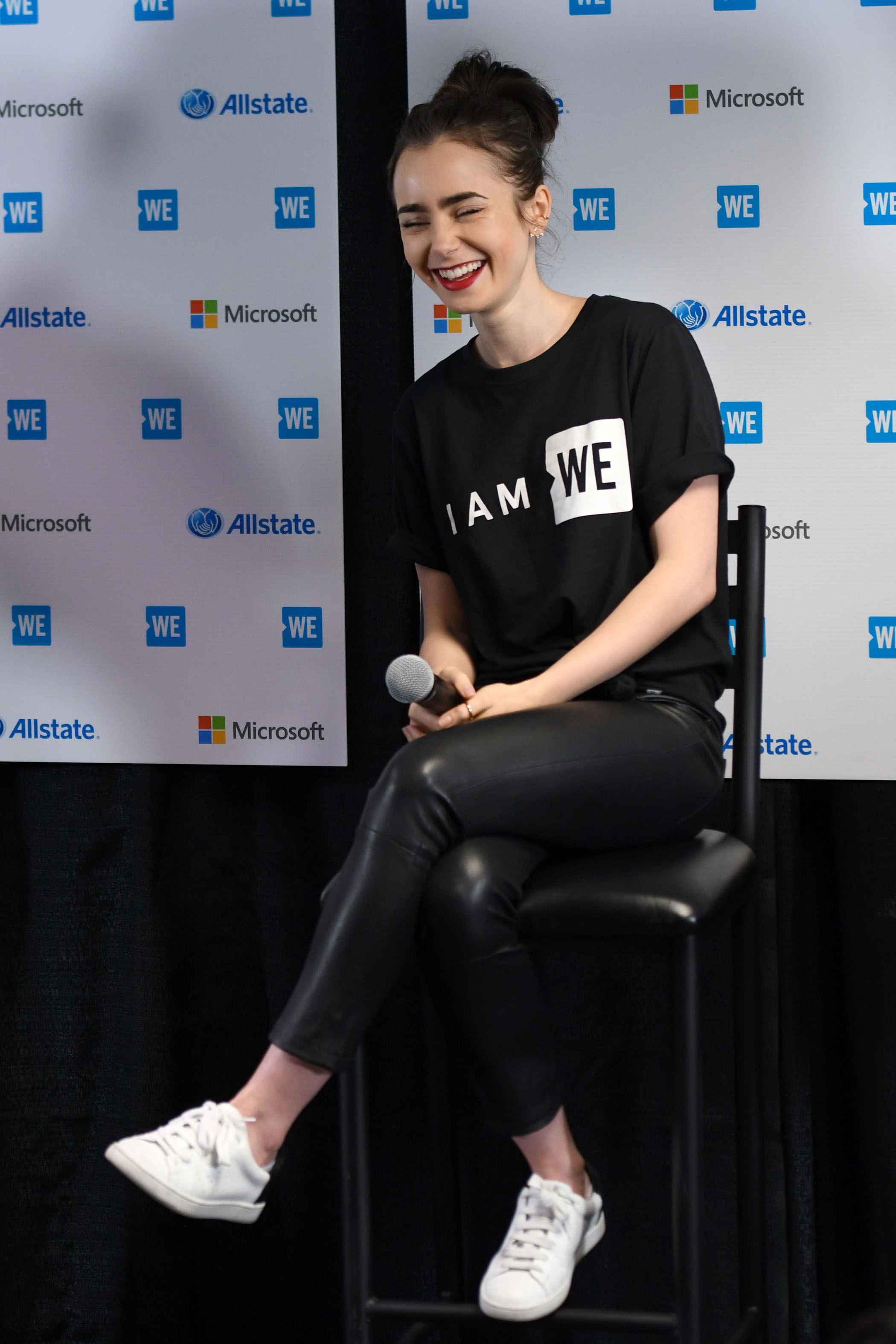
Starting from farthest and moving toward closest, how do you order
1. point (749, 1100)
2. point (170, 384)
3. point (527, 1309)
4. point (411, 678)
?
1. point (170, 384)
2. point (749, 1100)
3. point (411, 678)
4. point (527, 1309)

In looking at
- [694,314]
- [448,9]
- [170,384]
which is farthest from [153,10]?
[694,314]

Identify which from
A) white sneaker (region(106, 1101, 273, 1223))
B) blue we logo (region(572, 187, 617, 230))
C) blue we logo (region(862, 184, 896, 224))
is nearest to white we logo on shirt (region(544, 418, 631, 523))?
blue we logo (region(572, 187, 617, 230))

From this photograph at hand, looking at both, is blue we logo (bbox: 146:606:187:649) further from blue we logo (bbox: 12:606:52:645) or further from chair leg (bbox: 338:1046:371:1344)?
chair leg (bbox: 338:1046:371:1344)

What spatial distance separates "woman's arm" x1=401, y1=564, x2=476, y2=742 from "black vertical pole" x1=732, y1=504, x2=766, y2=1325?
30 centimetres

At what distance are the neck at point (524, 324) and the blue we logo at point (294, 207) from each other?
428 mm

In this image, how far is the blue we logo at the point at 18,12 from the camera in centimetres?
170

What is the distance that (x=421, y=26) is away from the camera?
161 centimetres

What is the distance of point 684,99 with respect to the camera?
5.22 ft

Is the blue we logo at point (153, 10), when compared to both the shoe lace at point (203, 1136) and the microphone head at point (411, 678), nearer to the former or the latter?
the microphone head at point (411, 678)

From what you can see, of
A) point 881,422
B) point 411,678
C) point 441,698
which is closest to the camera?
point 411,678

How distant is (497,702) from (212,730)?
24.6 inches

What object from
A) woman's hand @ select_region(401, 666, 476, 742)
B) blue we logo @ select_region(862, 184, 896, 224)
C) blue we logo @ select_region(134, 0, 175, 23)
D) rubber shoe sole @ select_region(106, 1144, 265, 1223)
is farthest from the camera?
blue we logo @ select_region(134, 0, 175, 23)

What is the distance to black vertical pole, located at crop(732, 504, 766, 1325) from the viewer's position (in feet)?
4.30

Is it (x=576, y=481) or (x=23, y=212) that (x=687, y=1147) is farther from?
(x=23, y=212)
